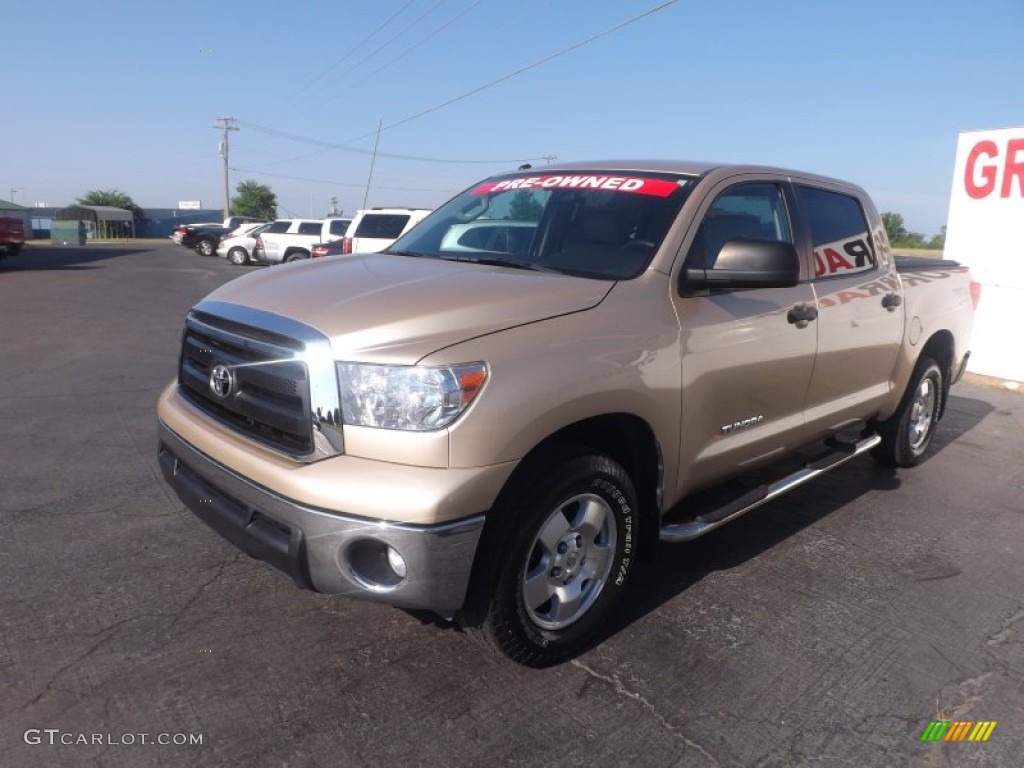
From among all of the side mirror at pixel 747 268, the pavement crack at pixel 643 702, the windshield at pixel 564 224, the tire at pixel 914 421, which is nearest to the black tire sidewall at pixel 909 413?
the tire at pixel 914 421

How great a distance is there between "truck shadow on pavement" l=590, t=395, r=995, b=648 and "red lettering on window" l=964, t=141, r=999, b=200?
15.7 feet

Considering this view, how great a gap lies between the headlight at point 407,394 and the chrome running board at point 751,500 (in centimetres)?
130

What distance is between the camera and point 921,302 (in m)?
5.18

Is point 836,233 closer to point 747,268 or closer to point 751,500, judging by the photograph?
point 747,268

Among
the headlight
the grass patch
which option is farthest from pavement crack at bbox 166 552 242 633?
the grass patch

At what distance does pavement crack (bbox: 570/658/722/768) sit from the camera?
8.43ft

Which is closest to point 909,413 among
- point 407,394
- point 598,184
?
point 598,184

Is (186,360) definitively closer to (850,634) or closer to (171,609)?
(171,609)

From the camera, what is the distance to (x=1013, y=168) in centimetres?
915

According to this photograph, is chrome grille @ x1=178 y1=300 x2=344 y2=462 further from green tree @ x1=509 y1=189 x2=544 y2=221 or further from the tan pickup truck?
green tree @ x1=509 y1=189 x2=544 y2=221

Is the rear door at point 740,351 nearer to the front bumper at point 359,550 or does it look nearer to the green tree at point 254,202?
the front bumper at point 359,550

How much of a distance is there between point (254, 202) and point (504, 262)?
100847mm

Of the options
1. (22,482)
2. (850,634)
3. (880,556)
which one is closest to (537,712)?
(850,634)

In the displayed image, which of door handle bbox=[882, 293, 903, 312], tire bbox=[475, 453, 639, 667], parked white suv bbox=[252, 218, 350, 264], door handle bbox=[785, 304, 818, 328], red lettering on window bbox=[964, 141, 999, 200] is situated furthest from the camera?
parked white suv bbox=[252, 218, 350, 264]
